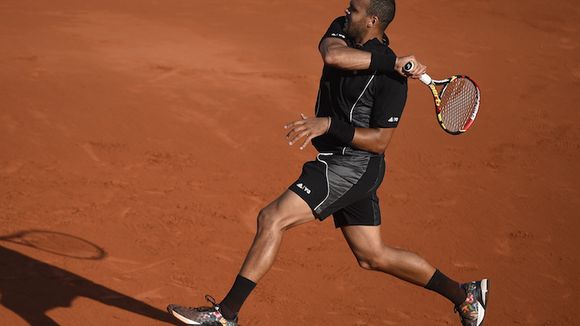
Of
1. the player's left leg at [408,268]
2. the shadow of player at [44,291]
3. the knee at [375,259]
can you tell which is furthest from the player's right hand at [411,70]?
the shadow of player at [44,291]

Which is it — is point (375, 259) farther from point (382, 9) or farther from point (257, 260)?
point (382, 9)

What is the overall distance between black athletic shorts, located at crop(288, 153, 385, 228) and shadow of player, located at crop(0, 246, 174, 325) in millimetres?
1623

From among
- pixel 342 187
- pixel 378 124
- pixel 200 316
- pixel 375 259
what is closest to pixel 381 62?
pixel 378 124

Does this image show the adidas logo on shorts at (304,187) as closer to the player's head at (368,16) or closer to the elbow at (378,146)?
the elbow at (378,146)

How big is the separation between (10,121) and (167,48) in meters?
3.47

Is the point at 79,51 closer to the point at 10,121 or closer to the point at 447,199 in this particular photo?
the point at 10,121

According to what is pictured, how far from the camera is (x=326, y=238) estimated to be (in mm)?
8102

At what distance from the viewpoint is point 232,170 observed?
9227mm

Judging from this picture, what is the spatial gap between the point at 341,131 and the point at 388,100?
40 cm

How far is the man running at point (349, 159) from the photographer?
559 cm

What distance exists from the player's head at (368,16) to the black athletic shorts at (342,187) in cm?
87

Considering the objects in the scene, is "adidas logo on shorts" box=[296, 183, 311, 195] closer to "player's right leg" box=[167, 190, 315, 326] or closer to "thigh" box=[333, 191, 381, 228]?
"player's right leg" box=[167, 190, 315, 326]

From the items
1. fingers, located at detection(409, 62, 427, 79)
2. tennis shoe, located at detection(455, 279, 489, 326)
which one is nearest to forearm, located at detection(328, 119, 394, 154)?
fingers, located at detection(409, 62, 427, 79)

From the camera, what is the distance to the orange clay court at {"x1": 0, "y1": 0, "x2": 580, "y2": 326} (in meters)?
7.08
